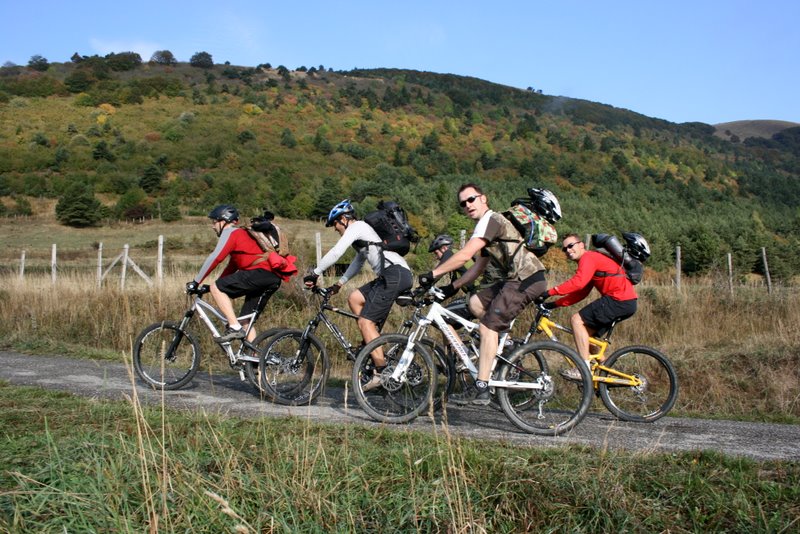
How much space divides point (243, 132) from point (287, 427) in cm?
8695

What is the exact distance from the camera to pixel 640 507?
4.09m

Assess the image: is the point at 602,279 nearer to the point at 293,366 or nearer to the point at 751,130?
the point at 293,366

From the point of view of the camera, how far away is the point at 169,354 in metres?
8.33

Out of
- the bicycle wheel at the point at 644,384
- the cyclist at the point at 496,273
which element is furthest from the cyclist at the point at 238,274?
the bicycle wheel at the point at 644,384

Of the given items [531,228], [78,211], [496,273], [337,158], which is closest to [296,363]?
[496,273]

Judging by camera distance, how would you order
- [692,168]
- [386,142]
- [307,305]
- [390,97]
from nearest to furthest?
[307,305], [386,142], [692,168], [390,97]

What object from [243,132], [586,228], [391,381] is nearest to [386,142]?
[243,132]

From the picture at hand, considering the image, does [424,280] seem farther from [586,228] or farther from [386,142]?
[386,142]

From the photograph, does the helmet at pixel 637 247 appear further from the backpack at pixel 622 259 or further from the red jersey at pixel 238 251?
the red jersey at pixel 238 251

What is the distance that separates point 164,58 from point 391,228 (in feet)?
468

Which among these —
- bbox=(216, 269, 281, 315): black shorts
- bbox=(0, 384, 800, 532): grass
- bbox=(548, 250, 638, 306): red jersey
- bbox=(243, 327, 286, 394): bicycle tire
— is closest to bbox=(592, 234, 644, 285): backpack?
bbox=(548, 250, 638, 306): red jersey

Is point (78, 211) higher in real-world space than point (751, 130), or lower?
lower

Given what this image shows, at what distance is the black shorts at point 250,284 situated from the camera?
26.7 ft

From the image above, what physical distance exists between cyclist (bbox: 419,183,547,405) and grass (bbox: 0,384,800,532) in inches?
53.6
